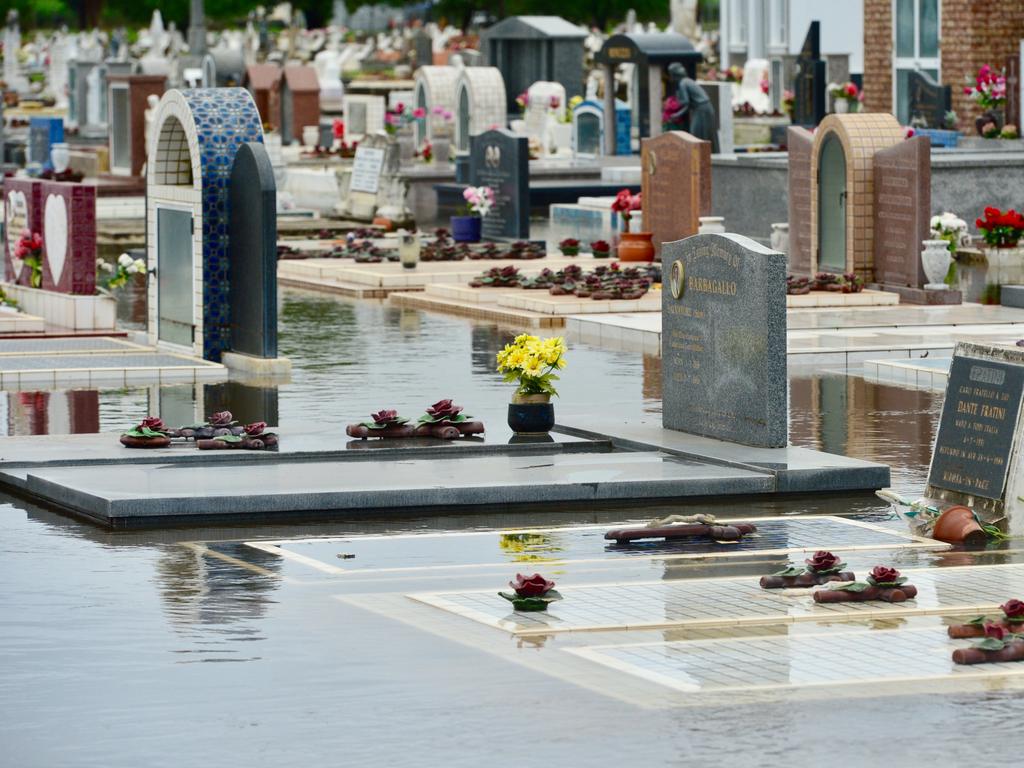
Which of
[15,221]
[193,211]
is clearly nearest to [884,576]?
[193,211]

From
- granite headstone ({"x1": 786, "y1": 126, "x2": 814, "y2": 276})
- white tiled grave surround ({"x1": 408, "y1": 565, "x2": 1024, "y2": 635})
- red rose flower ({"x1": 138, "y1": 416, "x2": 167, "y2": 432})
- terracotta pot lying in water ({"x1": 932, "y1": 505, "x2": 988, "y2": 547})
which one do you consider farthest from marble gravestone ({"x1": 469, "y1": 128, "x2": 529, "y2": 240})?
white tiled grave surround ({"x1": 408, "y1": 565, "x2": 1024, "y2": 635})

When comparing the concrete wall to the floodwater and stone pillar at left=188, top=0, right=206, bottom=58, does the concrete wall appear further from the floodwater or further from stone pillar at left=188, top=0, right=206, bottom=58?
stone pillar at left=188, top=0, right=206, bottom=58

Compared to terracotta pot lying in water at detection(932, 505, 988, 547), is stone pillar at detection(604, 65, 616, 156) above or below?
above

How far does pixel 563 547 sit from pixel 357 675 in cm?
317

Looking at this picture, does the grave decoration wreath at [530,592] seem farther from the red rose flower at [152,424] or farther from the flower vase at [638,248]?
the flower vase at [638,248]

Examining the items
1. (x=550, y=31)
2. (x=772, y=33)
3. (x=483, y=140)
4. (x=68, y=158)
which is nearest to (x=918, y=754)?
(x=483, y=140)

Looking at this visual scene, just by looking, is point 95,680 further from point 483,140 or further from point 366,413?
point 483,140

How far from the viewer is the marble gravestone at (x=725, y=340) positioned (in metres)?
15.3

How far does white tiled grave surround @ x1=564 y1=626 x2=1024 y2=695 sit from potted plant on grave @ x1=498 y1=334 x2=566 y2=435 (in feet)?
18.2

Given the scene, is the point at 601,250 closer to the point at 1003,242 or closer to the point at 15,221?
the point at 1003,242

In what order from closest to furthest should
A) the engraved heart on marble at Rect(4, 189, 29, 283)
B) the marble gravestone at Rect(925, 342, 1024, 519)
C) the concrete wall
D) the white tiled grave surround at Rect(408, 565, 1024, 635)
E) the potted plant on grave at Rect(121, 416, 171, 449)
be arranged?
the white tiled grave surround at Rect(408, 565, 1024, 635) → the marble gravestone at Rect(925, 342, 1024, 519) → the potted plant on grave at Rect(121, 416, 171, 449) → the engraved heart on marble at Rect(4, 189, 29, 283) → the concrete wall

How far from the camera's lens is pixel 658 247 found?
30859 mm

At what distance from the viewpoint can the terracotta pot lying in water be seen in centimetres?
1342

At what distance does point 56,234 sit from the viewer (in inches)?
987
